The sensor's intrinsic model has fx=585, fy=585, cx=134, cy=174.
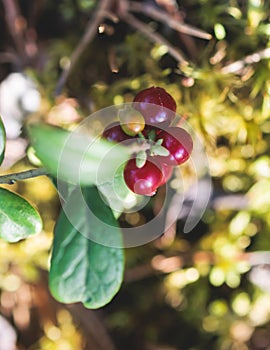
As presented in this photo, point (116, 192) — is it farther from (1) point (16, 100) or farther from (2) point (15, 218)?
(1) point (16, 100)

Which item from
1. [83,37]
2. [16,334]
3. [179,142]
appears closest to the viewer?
[179,142]

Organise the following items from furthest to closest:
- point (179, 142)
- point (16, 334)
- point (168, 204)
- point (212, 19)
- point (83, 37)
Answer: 1. point (16, 334)
2. point (168, 204)
3. point (83, 37)
4. point (212, 19)
5. point (179, 142)

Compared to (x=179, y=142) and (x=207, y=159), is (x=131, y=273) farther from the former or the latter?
(x=179, y=142)

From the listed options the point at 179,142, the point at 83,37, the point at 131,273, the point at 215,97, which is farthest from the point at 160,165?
the point at 131,273

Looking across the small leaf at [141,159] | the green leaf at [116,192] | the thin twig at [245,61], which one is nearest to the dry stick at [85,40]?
the thin twig at [245,61]

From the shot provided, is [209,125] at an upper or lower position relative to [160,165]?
lower

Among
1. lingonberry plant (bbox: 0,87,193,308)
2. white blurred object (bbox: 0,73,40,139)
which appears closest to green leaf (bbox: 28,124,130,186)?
lingonberry plant (bbox: 0,87,193,308)
